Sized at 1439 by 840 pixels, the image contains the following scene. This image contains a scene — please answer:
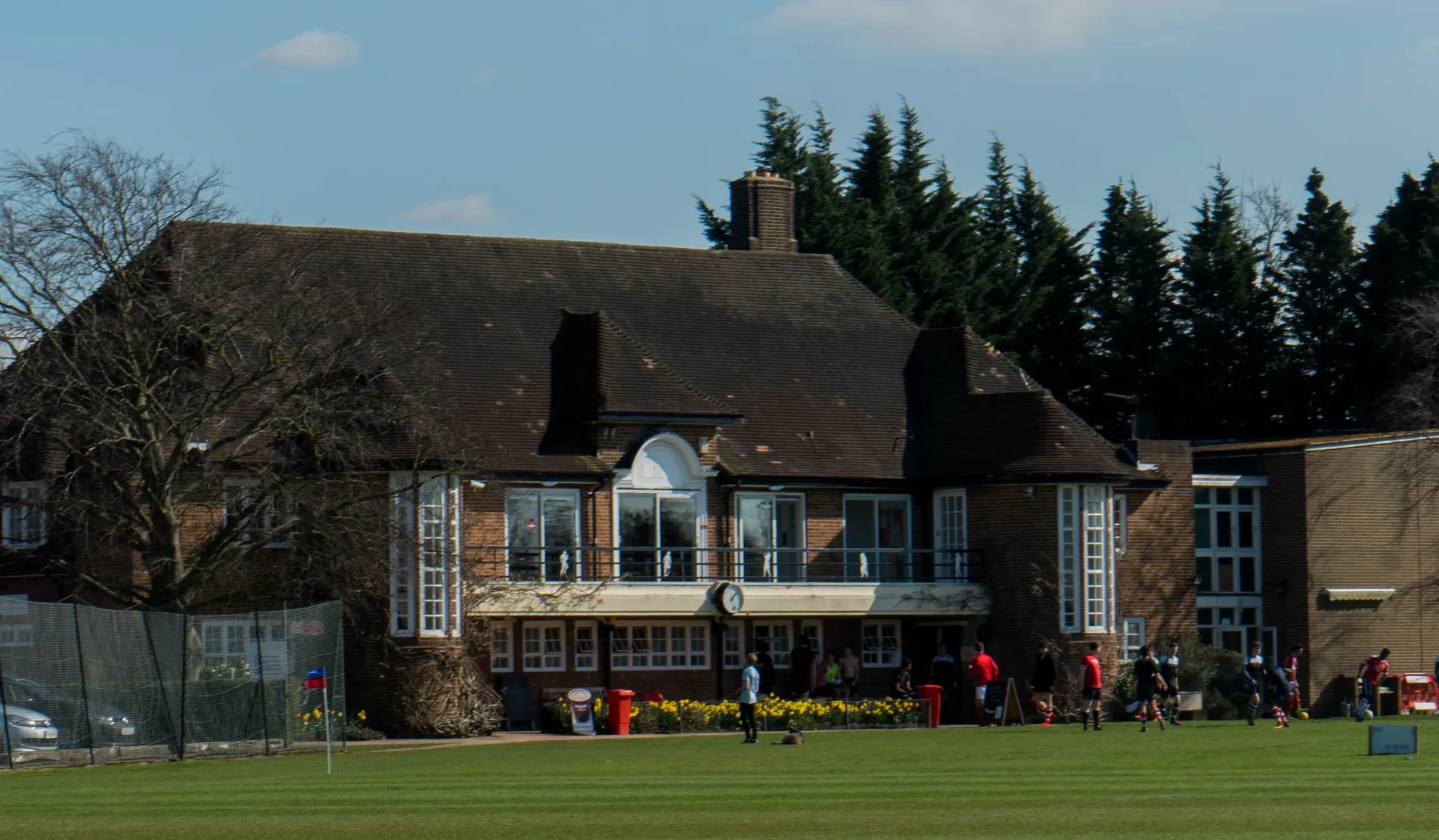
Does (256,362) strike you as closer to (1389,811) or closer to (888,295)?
(1389,811)

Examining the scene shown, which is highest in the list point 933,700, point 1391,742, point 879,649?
point 879,649

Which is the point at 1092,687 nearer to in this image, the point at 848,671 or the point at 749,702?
the point at 749,702

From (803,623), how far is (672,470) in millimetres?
4118

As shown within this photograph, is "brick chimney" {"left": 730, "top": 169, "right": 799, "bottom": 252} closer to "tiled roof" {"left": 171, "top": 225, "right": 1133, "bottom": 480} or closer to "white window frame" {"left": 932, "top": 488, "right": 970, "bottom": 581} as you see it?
"tiled roof" {"left": 171, "top": 225, "right": 1133, "bottom": 480}

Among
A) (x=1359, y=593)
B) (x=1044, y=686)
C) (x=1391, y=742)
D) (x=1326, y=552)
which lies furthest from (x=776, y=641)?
(x=1391, y=742)

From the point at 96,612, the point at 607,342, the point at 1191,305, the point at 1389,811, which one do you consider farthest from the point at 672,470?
Answer: the point at 1191,305

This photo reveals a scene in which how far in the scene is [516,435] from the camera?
44000 mm

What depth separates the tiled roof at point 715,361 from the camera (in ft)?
147

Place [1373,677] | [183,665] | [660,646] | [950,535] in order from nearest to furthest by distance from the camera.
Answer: [183,665] → [660,646] → [950,535] → [1373,677]

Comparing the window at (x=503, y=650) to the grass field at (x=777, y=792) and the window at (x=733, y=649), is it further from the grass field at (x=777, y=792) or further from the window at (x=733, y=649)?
the grass field at (x=777, y=792)

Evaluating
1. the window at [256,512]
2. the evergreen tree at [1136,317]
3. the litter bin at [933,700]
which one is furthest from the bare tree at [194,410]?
the evergreen tree at [1136,317]

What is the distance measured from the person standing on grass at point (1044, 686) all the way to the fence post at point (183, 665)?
1510cm

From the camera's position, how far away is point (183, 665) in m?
32.8

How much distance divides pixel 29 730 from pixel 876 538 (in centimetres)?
2140
